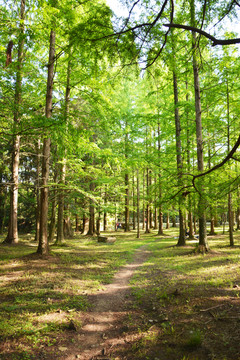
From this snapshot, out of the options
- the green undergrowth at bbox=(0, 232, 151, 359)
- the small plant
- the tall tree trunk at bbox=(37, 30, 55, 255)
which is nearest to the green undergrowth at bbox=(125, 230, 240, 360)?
the small plant

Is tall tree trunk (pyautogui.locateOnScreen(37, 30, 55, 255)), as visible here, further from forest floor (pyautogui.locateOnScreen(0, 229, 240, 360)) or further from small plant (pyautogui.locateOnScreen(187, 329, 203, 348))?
small plant (pyautogui.locateOnScreen(187, 329, 203, 348))

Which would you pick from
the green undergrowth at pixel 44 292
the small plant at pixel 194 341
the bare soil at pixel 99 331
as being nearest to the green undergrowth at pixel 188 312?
the small plant at pixel 194 341

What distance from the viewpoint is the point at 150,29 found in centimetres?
346

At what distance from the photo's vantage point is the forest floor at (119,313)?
121 inches

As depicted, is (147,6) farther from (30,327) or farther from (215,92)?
(215,92)

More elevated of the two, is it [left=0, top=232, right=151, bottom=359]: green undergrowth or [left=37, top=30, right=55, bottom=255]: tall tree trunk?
[left=37, top=30, right=55, bottom=255]: tall tree trunk

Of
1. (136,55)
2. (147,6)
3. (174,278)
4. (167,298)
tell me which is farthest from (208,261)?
(147,6)

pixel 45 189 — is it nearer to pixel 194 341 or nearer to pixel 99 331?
pixel 99 331

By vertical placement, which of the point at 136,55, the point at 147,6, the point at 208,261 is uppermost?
the point at 147,6

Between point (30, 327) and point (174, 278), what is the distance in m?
4.34

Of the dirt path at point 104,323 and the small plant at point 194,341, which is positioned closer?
the small plant at point 194,341

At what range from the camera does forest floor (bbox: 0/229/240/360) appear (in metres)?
3.07

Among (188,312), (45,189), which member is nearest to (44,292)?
(188,312)

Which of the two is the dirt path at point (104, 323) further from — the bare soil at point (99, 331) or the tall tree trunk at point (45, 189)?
the tall tree trunk at point (45, 189)
